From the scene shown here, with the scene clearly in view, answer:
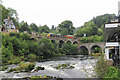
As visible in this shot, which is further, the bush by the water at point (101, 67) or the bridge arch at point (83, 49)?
the bridge arch at point (83, 49)

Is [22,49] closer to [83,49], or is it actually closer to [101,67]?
[101,67]

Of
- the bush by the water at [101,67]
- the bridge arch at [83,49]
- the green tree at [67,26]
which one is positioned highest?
the green tree at [67,26]

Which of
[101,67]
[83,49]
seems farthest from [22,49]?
[83,49]

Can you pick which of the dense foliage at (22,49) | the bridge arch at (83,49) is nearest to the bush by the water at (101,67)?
the dense foliage at (22,49)

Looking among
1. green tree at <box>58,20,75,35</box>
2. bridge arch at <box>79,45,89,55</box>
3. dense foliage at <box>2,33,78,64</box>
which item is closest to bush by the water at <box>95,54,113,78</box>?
dense foliage at <box>2,33,78,64</box>

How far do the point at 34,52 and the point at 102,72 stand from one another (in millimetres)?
32803

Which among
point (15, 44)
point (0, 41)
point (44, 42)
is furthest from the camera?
point (44, 42)

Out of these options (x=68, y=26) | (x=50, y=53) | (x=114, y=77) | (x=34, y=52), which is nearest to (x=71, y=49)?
(x=50, y=53)

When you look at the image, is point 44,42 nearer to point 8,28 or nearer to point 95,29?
point 8,28

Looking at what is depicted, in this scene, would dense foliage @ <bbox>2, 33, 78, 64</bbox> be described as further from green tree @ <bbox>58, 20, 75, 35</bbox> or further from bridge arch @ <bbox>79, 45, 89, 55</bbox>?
green tree @ <bbox>58, 20, 75, 35</bbox>

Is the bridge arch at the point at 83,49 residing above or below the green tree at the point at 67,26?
below

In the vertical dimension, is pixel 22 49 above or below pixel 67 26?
below

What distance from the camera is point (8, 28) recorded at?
60.9 m

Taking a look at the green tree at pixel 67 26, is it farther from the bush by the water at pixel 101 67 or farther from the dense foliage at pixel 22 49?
the bush by the water at pixel 101 67
